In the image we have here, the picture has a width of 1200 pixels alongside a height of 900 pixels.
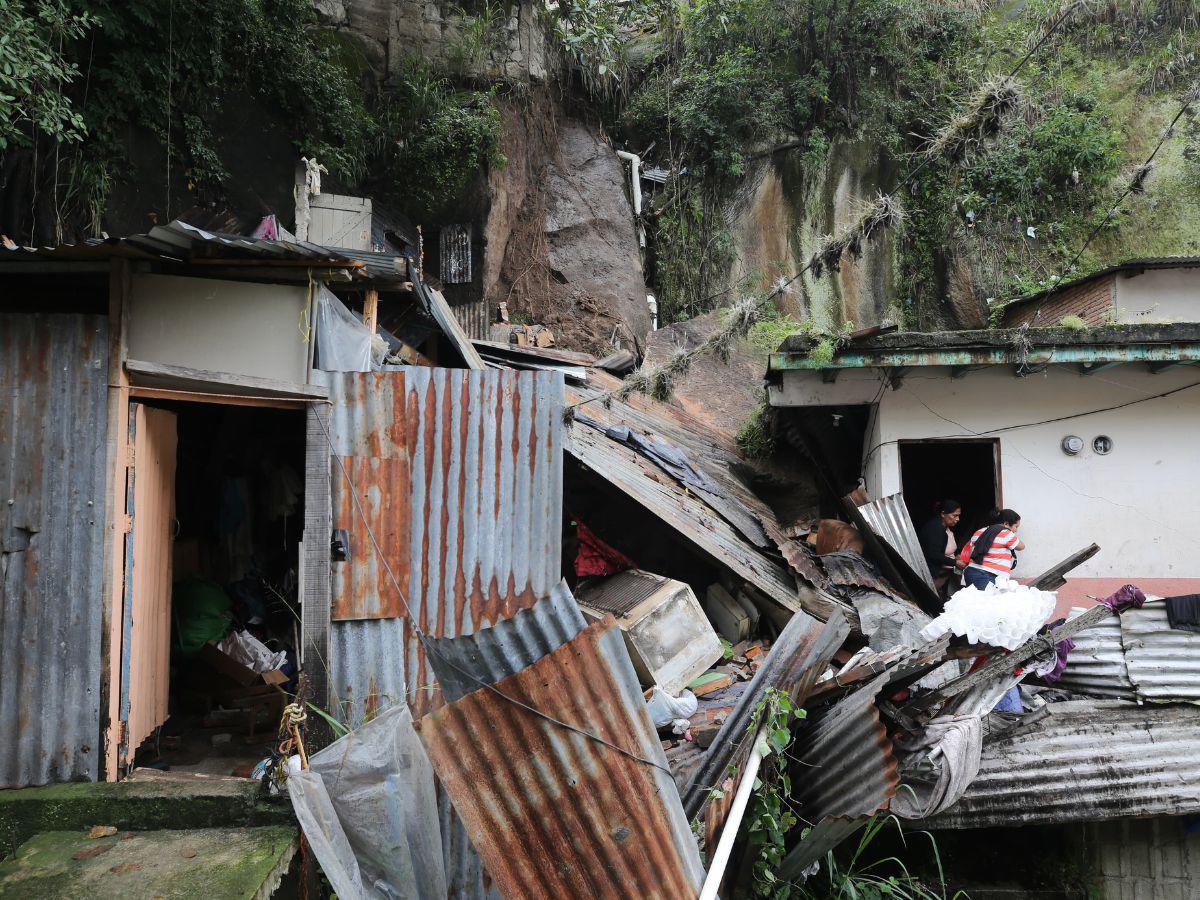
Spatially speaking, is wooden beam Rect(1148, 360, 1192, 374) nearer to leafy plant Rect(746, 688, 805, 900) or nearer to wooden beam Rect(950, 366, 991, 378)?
wooden beam Rect(950, 366, 991, 378)

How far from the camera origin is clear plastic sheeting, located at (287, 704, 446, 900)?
3.52 m

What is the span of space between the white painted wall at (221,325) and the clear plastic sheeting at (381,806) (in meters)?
2.74

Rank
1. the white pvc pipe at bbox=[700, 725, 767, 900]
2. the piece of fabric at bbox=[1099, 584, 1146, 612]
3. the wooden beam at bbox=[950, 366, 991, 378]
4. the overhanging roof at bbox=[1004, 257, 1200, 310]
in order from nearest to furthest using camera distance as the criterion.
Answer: the white pvc pipe at bbox=[700, 725, 767, 900]
the piece of fabric at bbox=[1099, 584, 1146, 612]
the wooden beam at bbox=[950, 366, 991, 378]
the overhanging roof at bbox=[1004, 257, 1200, 310]

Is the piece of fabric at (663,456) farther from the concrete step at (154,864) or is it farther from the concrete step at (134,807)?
the concrete step at (154,864)

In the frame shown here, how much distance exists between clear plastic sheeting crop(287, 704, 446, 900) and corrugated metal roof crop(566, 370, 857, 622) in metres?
3.67

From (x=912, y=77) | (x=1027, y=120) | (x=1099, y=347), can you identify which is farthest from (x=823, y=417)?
(x=912, y=77)

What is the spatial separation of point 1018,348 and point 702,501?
3.68 meters

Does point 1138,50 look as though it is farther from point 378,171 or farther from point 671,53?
point 378,171

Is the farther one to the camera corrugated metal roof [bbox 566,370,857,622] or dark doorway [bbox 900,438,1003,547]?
→ dark doorway [bbox 900,438,1003,547]

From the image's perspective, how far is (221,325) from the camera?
211 inches

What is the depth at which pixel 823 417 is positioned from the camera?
10.5 meters

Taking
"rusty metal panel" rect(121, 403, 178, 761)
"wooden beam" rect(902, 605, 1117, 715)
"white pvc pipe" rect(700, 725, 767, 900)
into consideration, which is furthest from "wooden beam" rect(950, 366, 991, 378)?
"rusty metal panel" rect(121, 403, 178, 761)

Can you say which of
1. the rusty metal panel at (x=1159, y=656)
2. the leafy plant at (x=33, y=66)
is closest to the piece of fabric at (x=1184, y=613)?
the rusty metal panel at (x=1159, y=656)

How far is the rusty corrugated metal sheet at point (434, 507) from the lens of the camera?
536 cm
